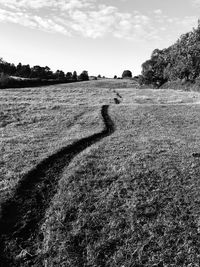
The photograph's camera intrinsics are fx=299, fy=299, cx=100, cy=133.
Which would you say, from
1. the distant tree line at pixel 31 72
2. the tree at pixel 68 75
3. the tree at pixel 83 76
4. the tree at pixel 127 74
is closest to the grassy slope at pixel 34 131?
the tree at pixel 68 75

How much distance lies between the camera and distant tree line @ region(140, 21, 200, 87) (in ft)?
186

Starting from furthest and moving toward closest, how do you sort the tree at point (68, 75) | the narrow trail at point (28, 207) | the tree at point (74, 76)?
the tree at point (68, 75) < the tree at point (74, 76) < the narrow trail at point (28, 207)

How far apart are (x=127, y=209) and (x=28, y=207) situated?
3927 millimetres

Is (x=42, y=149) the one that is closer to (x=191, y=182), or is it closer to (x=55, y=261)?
(x=191, y=182)

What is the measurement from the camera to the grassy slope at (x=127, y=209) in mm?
9461

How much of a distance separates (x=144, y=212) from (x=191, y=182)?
362 cm

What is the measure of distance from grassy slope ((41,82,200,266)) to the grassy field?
3cm

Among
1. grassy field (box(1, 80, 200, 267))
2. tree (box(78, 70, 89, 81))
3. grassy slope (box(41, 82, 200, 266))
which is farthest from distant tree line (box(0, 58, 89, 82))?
grassy slope (box(41, 82, 200, 266))

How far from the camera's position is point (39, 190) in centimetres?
1320

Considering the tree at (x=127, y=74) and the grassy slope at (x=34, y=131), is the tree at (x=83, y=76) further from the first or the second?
the grassy slope at (x=34, y=131)

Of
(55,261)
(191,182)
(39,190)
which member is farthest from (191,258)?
(39,190)

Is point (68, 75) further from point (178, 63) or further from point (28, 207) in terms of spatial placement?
point (28, 207)

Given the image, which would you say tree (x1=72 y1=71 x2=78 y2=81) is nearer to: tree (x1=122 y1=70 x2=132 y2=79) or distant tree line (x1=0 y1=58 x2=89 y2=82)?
distant tree line (x1=0 y1=58 x2=89 y2=82)

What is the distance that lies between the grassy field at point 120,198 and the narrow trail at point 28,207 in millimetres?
283
